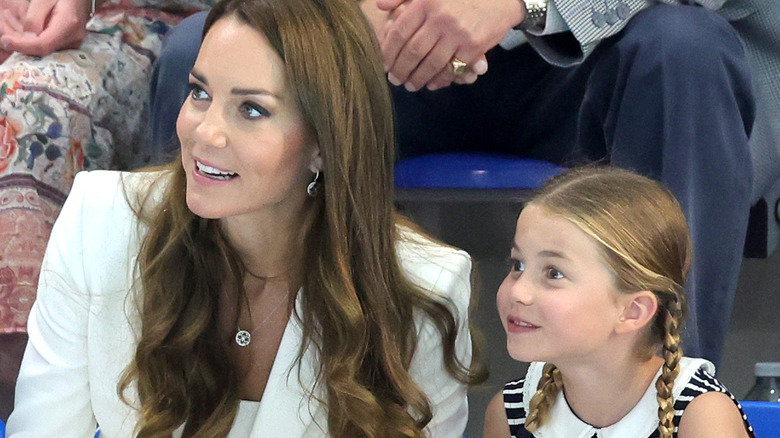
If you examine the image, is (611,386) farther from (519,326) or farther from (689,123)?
(689,123)

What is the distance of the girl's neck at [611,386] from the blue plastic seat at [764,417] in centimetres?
26

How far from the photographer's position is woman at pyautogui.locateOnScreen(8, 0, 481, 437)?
1.41m

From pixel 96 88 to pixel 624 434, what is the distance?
41.3 inches

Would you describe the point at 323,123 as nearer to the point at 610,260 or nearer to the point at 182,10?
the point at 610,260

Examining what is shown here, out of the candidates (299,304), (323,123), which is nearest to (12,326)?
(299,304)

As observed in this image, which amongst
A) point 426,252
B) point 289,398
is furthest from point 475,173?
point 289,398

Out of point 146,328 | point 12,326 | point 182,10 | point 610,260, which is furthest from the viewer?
point 182,10

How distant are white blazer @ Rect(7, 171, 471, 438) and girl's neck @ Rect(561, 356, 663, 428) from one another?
0.18m

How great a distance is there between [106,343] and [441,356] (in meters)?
0.44

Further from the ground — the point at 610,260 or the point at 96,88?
the point at 610,260

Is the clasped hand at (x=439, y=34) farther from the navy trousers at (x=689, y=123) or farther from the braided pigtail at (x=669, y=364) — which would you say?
the braided pigtail at (x=669, y=364)

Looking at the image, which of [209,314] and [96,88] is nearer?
[209,314]

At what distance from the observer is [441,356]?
5.01ft

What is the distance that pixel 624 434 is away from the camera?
1406mm
